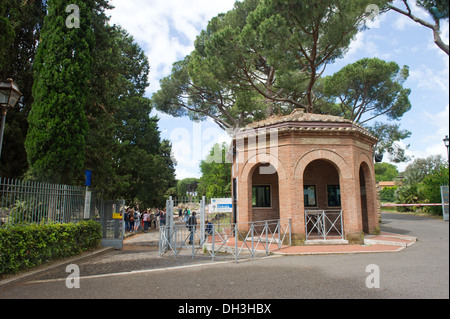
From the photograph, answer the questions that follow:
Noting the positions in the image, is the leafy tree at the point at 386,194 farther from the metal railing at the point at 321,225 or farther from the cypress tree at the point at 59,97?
the cypress tree at the point at 59,97

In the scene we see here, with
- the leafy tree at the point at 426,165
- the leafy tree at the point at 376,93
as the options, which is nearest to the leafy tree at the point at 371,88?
the leafy tree at the point at 376,93

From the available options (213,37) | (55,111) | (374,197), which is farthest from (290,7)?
(55,111)

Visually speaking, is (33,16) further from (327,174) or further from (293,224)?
(327,174)

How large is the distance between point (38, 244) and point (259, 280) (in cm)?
547

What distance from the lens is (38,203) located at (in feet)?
25.9

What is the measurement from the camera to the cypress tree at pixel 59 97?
983 cm

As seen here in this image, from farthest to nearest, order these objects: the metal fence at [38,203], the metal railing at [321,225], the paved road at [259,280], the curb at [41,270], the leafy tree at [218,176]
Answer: the leafy tree at [218,176], the metal railing at [321,225], the metal fence at [38,203], the curb at [41,270], the paved road at [259,280]

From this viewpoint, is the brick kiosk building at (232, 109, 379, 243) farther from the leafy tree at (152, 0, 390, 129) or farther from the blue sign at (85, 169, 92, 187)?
the blue sign at (85, 169, 92, 187)

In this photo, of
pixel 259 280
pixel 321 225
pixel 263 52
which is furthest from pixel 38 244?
pixel 263 52

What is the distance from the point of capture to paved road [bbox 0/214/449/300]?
4.64 meters

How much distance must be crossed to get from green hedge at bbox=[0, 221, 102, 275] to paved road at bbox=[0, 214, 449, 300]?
24.3 inches

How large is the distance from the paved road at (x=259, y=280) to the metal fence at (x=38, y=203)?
166 cm

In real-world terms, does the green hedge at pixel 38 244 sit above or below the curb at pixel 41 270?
above

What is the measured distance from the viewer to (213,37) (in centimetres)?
1683
